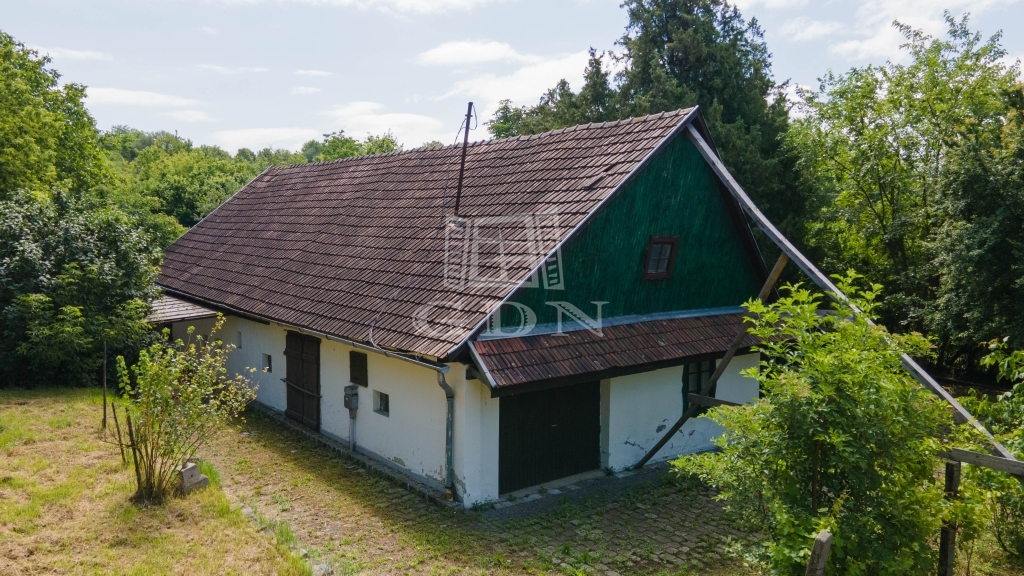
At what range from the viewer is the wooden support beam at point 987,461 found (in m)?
6.57

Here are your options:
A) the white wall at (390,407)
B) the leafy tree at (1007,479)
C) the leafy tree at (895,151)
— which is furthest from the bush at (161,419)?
the leafy tree at (895,151)

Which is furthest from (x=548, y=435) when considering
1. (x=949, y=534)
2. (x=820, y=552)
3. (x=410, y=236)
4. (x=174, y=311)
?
(x=174, y=311)

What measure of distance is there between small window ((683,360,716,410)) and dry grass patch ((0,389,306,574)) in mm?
7061

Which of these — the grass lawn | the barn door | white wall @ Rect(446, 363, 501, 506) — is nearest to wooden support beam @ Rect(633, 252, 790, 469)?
the grass lawn

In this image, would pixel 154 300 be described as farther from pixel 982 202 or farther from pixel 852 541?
pixel 982 202

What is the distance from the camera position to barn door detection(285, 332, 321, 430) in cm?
1276

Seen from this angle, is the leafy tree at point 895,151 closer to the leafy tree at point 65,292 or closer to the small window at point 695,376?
the small window at point 695,376

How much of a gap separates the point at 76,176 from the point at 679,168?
25.4 meters

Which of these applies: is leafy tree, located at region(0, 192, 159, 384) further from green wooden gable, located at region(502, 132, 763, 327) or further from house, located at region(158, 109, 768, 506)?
green wooden gable, located at region(502, 132, 763, 327)

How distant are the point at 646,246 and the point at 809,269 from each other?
2537mm

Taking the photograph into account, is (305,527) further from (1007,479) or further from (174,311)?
(174,311)

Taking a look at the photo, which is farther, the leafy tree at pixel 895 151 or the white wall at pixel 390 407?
the leafy tree at pixel 895 151

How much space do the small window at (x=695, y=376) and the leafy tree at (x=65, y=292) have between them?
10895 millimetres

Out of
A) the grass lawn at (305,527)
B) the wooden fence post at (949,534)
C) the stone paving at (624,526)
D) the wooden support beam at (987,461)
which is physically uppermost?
the wooden support beam at (987,461)
